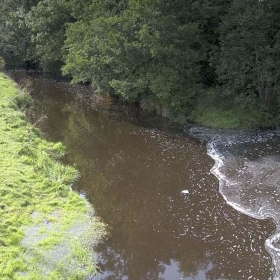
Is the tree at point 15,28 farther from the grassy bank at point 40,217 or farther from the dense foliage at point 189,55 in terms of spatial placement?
the grassy bank at point 40,217

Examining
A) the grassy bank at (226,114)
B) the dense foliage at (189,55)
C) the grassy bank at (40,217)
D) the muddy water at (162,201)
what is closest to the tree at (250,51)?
the dense foliage at (189,55)

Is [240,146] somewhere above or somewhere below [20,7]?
below

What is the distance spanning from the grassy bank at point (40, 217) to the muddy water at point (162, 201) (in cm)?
77

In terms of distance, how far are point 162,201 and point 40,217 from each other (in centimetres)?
503

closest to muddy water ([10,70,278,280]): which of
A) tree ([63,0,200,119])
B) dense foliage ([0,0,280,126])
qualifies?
Result: tree ([63,0,200,119])

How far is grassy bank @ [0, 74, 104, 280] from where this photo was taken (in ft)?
39.9

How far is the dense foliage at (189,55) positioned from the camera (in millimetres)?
23312

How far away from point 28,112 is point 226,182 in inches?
695

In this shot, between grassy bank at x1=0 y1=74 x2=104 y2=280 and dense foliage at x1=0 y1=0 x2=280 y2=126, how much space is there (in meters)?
9.22

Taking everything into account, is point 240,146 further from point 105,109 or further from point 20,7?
point 20,7

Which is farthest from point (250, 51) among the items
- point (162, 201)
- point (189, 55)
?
point (162, 201)

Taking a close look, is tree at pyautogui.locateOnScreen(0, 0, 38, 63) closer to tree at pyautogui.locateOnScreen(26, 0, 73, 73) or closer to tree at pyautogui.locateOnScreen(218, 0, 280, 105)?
tree at pyautogui.locateOnScreen(26, 0, 73, 73)

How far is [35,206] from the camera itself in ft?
49.9

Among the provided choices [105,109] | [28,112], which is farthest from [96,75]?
[28,112]
